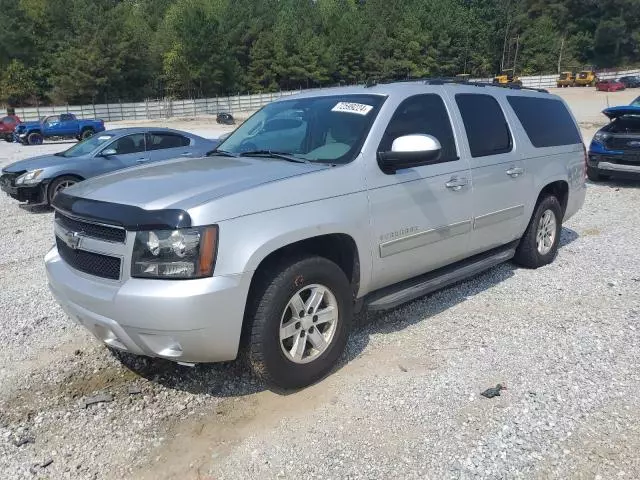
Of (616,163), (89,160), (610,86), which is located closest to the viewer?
(89,160)

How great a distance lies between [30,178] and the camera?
9906 millimetres

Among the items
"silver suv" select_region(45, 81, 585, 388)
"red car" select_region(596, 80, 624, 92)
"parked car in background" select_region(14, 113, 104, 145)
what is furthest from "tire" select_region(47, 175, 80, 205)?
"red car" select_region(596, 80, 624, 92)

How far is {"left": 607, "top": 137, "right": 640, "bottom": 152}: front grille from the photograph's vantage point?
35.1ft

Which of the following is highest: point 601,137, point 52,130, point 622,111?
point 622,111

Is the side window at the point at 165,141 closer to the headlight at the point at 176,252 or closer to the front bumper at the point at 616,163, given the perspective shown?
the front bumper at the point at 616,163

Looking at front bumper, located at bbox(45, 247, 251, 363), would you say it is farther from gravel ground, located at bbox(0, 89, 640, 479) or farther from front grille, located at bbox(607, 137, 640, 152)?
front grille, located at bbox(607, 137, 640, 152)

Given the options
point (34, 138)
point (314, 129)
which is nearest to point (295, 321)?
point (314, 129)

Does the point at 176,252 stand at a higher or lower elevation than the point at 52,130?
higher

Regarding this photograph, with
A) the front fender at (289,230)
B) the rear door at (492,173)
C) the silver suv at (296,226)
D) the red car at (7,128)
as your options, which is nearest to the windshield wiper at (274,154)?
the silver suv at (296,226)

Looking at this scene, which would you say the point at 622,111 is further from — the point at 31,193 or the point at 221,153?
the point at 31,193

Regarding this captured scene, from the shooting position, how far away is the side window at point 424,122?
4.09m

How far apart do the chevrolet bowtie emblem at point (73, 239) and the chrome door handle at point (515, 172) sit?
141 inches

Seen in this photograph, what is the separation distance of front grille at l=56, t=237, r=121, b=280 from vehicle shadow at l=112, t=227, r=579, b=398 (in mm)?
914

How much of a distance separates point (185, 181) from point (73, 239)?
733 mm
